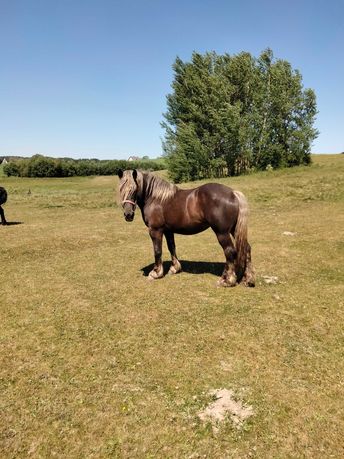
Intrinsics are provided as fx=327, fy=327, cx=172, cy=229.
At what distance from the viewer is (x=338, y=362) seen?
5801mm

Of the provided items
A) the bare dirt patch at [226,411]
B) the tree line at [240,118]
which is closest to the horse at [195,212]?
the bare dirt patch at [226,411]

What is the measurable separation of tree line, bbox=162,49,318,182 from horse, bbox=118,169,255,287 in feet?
126

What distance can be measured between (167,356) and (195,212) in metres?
4.47

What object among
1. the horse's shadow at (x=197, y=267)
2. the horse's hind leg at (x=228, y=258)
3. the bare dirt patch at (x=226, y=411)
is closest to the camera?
the bare dirt patch at (x=226, y=411)

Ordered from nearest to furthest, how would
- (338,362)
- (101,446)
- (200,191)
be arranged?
1. (101,446)
2. (338,362)
3. (200,191)

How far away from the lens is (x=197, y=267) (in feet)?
38.1

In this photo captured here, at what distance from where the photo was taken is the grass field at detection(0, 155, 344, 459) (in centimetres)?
432

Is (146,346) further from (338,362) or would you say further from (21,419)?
(338,362)

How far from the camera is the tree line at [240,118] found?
46312 millimetres

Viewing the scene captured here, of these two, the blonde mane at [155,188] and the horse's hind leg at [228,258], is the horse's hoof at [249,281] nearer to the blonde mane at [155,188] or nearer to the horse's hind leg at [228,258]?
the horse's hind leg at [228,258]

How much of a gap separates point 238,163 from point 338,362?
46.3m

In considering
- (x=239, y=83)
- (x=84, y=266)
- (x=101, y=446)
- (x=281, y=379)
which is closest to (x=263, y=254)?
(x=84, y=266)

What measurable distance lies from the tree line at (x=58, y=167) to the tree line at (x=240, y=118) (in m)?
35.9

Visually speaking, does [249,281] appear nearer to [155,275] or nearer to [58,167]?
[155,275]
